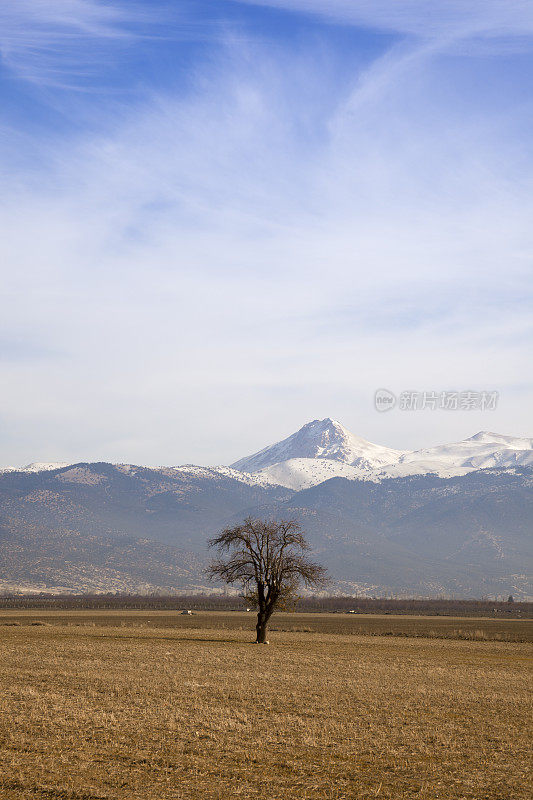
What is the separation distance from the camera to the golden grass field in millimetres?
18141

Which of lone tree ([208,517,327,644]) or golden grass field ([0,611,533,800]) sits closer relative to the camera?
golden grass field ([0,611,533,800])

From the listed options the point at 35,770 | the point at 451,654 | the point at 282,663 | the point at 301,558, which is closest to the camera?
the point at 35,770

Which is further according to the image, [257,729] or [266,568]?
[266,568]

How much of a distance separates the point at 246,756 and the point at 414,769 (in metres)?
4.06

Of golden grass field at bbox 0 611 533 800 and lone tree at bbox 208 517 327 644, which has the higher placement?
lone tree at bbox 208 517 327 644

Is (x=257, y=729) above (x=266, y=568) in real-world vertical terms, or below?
below

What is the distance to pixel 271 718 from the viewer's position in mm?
25656

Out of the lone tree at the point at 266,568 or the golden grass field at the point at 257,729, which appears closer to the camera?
the golden grass field at the point at 257,729

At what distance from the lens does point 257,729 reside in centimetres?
2388

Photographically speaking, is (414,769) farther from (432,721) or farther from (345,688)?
(345,688)

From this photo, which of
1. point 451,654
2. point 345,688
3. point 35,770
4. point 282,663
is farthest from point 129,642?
point 35,770

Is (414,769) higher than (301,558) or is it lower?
lower

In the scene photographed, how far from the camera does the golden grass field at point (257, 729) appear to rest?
59.5 feet

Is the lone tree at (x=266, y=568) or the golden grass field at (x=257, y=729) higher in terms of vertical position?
the lone tree at (x=266, y=568)
